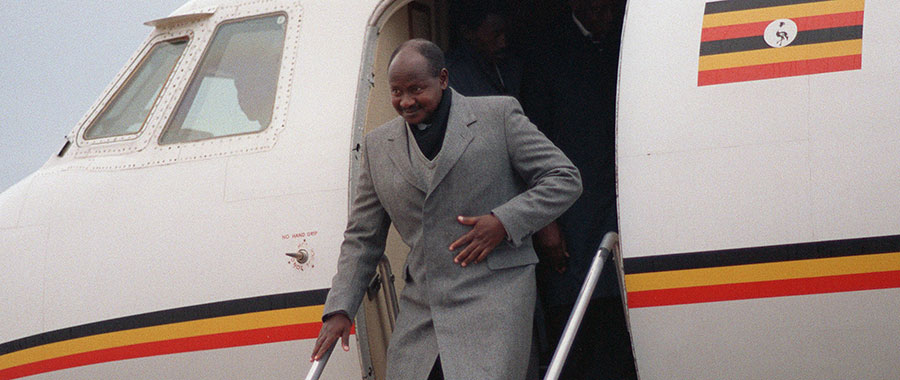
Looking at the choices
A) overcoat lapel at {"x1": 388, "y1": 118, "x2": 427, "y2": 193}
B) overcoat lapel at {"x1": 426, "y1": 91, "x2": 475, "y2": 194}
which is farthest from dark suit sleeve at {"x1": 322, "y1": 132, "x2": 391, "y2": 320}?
overcoat lapel at {"x1": 426, "y1": 91, "x2": 475, "y2": 194}

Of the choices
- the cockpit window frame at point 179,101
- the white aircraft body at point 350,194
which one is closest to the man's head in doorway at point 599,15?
the white aircraft body at point 350,194

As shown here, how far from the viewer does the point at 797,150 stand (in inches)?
144

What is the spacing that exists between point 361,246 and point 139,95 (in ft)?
7.12

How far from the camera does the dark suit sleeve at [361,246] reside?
3512mm

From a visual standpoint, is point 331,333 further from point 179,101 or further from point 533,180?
point 179,101

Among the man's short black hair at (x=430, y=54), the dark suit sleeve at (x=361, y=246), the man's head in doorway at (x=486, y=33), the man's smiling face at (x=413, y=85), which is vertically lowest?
the dark suit sleeve at (x=361, y=246)

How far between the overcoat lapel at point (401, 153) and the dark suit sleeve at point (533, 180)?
34 cm

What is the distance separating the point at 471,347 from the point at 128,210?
2.22 metres

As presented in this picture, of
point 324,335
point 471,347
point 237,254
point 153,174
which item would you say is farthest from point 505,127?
point 153,174

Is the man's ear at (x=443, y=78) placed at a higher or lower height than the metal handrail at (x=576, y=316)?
higher

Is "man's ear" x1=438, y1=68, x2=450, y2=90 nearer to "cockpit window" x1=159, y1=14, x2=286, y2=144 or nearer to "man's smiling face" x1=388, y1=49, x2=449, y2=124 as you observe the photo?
"man's smiling face" x1=388, y1=49, x2=449, y2=124

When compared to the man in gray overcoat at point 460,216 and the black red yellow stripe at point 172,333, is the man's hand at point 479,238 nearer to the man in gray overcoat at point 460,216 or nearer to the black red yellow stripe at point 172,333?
the man in gray overcoat at point 460,216

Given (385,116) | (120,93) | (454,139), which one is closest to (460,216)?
(454,139)

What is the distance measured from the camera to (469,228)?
3299 mm
